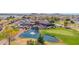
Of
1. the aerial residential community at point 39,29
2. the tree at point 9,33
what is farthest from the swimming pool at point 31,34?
the tree at point 9,33

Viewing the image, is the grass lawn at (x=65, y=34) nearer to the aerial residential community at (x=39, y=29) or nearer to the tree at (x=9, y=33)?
the aerial residential community at (x=39, y=29)

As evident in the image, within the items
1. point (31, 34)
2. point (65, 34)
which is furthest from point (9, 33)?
point (65, 34)

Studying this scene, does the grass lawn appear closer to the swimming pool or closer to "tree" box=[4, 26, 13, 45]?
the swimming pool

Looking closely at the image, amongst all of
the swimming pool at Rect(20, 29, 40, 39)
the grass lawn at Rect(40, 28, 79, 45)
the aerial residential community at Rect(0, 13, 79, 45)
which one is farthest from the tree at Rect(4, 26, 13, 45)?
the grass lawn at Rect(40, 28, 79, 45)

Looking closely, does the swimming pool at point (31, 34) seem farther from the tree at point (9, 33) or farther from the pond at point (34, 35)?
the tree at point (9, 33)

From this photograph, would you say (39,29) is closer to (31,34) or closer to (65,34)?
(31,34)

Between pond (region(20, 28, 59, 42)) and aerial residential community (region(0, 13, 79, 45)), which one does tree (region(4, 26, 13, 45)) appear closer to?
aerial residential community (region(0, 13, 79, 45))

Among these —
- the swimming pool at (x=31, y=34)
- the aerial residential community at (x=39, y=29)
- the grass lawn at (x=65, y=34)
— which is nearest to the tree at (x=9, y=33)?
the aerial residential community at (x=39, y=29)
